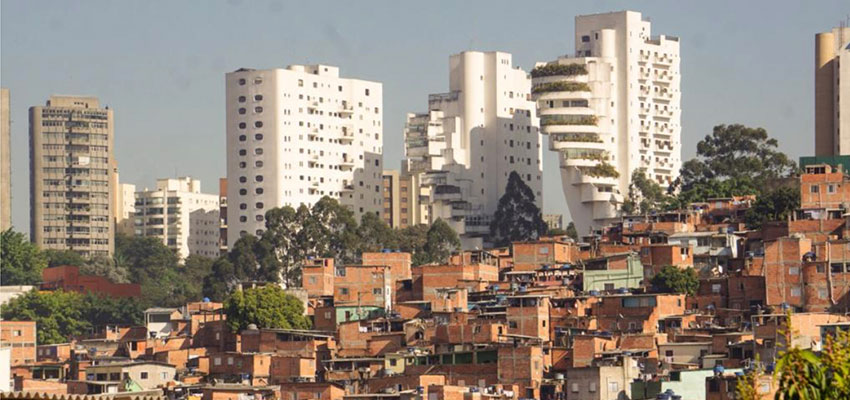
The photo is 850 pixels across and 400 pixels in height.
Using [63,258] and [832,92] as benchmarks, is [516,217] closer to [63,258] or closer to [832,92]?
[832,92]

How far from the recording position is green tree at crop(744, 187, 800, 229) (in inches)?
2559

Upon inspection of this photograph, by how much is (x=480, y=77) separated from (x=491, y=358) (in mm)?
50819

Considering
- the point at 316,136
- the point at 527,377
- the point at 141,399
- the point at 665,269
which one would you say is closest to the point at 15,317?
the point at 316,136

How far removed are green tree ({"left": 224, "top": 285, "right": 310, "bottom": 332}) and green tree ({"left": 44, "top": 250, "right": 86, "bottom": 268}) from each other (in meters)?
44.0

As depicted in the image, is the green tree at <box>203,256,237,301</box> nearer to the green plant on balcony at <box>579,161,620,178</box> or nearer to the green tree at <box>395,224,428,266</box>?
Answer: the green tree at <box>395,224,428,266</box>

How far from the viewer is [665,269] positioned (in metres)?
58.0

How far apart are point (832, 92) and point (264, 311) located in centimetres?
3541

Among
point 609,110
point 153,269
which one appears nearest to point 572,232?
point 609,110

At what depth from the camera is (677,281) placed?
187ft

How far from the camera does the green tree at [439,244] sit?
82688 mm

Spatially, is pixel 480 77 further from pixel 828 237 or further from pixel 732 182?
pixel 828 237

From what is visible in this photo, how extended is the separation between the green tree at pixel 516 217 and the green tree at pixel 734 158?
33.4ft

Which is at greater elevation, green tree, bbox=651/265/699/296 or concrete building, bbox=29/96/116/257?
concrete building, bbox=29/96/116/257

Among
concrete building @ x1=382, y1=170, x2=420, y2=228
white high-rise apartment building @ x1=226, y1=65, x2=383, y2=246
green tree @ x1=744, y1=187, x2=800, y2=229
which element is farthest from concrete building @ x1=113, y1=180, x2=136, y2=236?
green tree @ x1=744, y1=187, x2=800, y2=229
